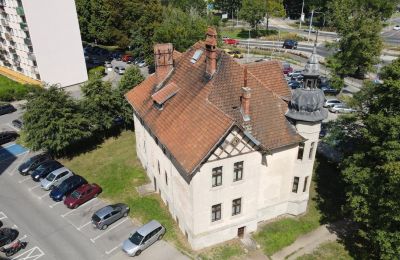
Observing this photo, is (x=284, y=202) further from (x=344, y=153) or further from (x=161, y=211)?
(x=161, y=211)

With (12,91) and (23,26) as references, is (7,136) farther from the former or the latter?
(23,26)

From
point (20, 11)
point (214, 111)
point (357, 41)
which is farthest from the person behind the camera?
point (20, 11)

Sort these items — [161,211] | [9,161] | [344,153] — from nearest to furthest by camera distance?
[344,153], [161,211], [9,161]

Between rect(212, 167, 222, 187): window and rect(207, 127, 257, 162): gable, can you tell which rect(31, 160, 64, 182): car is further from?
rect(207, 127, 257, 162): gable

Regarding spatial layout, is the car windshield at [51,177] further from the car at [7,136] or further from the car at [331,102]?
the car at [331,102]

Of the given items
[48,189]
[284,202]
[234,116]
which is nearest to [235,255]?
[284,202]

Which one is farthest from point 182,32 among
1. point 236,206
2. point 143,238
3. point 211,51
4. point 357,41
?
point 143,238
